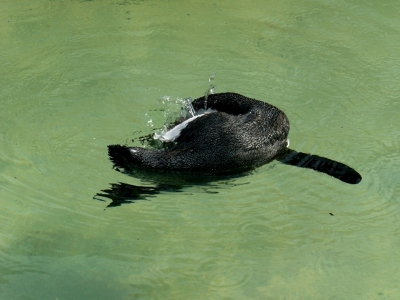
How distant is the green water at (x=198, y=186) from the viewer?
363cm

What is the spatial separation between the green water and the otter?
107mm

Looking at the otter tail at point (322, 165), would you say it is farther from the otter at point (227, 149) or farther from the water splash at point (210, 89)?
the water splash at point (210, 89)

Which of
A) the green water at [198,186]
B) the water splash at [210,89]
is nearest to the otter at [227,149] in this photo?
the green water at [198,186]

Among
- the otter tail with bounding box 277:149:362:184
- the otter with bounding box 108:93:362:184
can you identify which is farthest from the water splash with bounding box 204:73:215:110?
the otter tail with bounding box 277:149:362:184

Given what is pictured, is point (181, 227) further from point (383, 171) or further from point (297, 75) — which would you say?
point (297, 75)

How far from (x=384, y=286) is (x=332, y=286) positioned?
305 millimetres

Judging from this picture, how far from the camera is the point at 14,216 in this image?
3982 mm

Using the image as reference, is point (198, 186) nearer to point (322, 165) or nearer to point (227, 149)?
point (227, 149)

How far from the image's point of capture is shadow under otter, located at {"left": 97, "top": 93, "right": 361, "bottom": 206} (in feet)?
14.2

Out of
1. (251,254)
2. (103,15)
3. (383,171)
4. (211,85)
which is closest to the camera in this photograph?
(251,254)

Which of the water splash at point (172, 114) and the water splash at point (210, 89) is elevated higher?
the water splash at point (210, 89)

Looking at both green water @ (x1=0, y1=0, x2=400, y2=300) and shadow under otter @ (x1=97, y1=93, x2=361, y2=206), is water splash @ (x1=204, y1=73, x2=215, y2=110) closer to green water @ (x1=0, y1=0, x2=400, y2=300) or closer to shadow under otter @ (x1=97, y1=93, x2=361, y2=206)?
green water @ (x1=0, y1=0, x2=400, y2=300)

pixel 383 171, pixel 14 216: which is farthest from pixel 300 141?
pixel 14 216

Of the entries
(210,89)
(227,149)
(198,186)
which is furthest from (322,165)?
(210,89)
